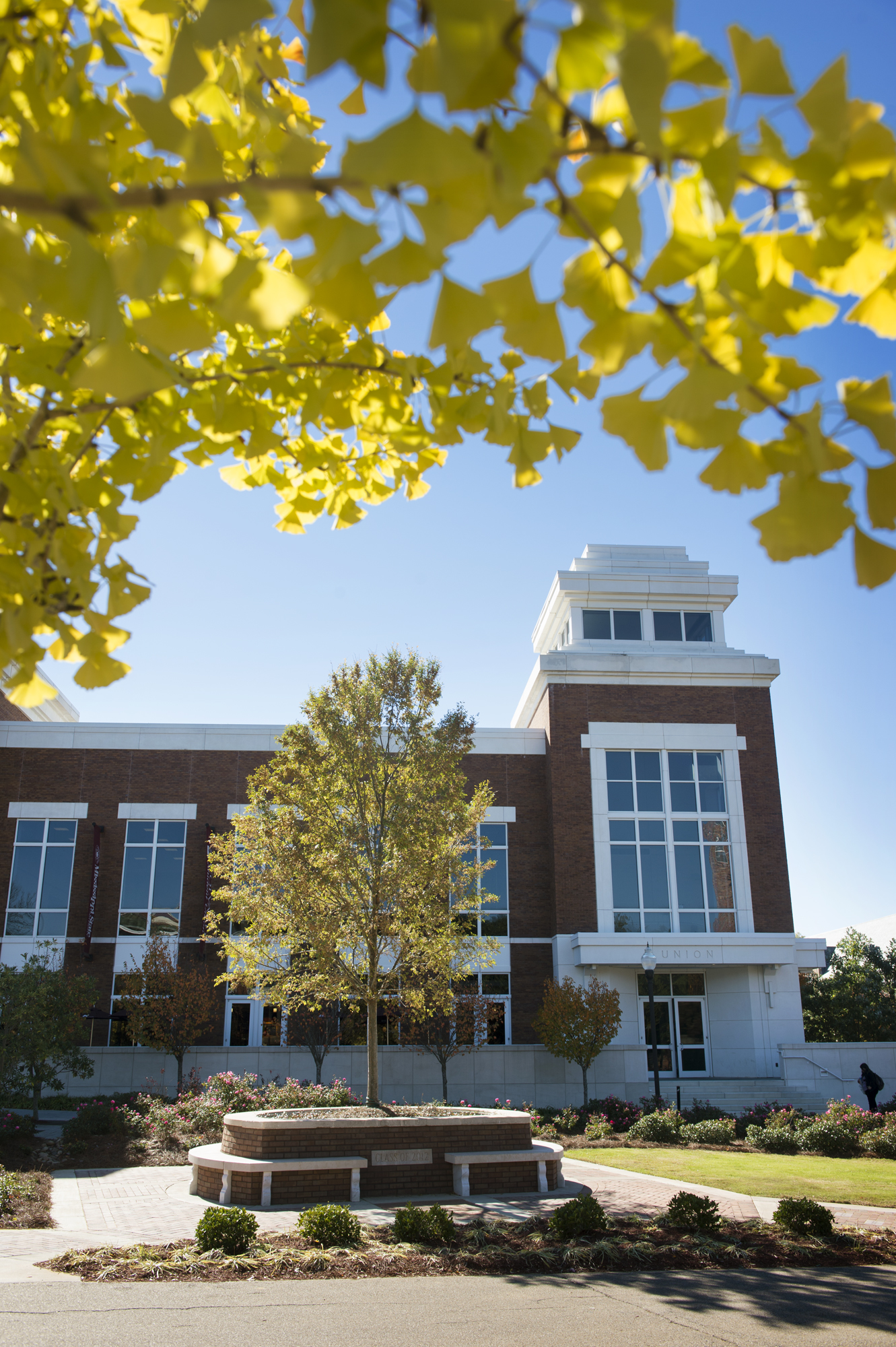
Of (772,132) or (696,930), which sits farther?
(696,930)

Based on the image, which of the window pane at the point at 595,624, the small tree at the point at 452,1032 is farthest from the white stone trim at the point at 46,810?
the window pane at the point at 595,624

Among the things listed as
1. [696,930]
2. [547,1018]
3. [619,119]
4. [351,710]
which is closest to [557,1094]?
[547,1018]

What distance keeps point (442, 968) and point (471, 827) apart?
2.44 meters

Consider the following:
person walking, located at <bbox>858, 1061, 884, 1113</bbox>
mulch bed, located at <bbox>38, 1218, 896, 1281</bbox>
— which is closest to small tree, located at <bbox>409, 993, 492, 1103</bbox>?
person walking, located at <bbox>858, 1061, 884, 1113</bbox>

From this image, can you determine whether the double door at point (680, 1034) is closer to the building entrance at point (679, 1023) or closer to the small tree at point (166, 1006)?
the building entrance at point (679, 1023)

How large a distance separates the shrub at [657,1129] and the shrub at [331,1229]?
11613mm

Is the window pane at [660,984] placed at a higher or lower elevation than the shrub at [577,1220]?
higher

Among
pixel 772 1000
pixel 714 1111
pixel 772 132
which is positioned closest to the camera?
pixel 772 132

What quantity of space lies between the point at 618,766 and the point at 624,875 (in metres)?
3.19

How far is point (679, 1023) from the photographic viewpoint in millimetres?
26203

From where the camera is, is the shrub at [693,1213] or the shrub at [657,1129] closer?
the shrub at [693,1213]

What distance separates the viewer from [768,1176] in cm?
1390

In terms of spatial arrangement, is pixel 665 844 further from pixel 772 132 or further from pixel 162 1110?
pixel 772 132

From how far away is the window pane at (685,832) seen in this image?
27.4 metres
